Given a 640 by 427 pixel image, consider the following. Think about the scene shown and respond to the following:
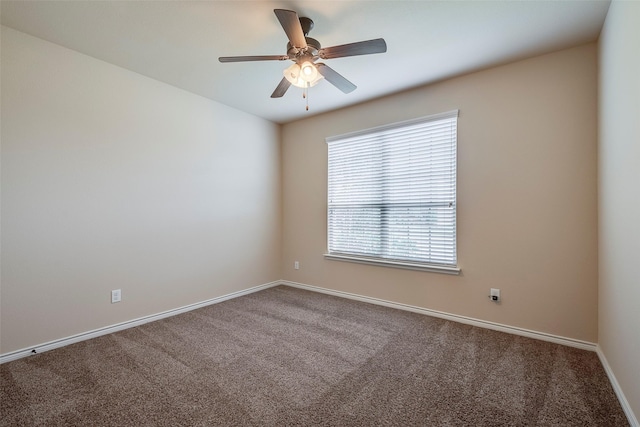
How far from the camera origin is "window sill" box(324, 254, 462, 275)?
2930 mm

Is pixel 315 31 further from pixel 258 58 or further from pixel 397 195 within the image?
pixel 397 195

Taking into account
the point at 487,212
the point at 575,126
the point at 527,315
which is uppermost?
the point at 575,126

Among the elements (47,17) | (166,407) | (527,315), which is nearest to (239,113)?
(47,17)

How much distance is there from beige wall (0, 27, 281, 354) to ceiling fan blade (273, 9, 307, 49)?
77.3 inches

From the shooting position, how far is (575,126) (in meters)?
2.33

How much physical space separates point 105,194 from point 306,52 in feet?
7.40

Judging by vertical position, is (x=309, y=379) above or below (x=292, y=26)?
below

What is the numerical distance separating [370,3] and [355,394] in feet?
8.47

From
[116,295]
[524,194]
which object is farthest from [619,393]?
[116,295]

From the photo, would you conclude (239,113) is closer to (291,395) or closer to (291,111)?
(291,111)

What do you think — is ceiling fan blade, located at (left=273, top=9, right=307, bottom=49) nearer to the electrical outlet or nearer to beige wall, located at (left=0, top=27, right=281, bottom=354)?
beige wall, located at (left=0, top=27, right=281, bottom=354)

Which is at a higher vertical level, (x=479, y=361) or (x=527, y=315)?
(x=527, y=315)

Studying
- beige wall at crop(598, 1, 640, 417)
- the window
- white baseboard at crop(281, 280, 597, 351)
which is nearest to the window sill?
the window

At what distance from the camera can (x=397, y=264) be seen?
10.7 ft
